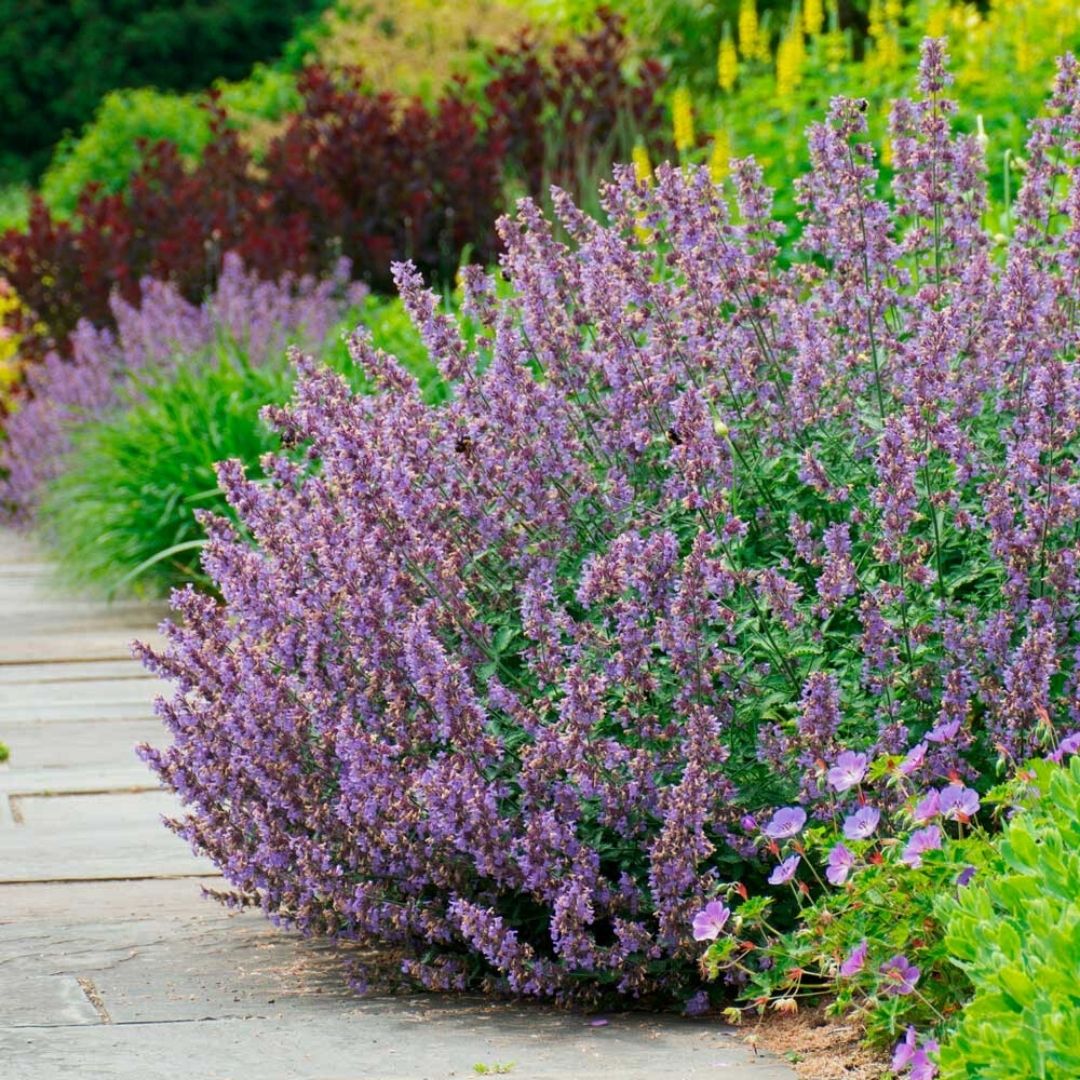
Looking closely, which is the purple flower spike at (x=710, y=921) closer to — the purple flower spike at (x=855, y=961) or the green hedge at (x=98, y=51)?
the purple flower spike at (x=855, y=961)

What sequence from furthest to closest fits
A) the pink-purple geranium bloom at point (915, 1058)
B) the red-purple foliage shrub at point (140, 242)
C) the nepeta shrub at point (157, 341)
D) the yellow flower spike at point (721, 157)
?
the red-purple foliage shrub at point (140, 242) → the yellow flower spike at point (721, 157) → the nepeta shrub at point (157, 341) → the pink-purple geranium bloom at point (915, 1058)

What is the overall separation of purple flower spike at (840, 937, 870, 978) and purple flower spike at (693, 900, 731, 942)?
8.4 inches

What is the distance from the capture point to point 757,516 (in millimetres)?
3363

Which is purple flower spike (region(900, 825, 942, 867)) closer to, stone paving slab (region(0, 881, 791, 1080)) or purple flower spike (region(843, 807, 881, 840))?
purple flower spike (region(843, 807, 881, 840))

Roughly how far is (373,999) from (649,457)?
3.48 ft

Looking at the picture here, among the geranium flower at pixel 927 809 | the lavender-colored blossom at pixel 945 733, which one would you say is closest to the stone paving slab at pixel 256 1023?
the geranium flower at pixel 927 809

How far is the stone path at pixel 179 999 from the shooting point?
2.80 metres

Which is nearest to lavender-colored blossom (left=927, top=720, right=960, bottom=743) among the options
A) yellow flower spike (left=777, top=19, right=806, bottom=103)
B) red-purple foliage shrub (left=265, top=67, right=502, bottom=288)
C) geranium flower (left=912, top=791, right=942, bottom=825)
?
geranium flower (left=912, top=791, right=942, bottom=825)

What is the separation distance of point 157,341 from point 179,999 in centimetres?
576

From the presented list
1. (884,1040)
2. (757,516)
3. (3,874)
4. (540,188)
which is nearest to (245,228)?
(540,188)

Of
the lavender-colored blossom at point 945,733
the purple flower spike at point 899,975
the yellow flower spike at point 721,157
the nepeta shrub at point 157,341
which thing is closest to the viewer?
the purple flower spike at point 899,975

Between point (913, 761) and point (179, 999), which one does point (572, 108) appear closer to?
point (179, 999)

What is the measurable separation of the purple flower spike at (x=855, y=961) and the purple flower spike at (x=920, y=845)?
0.13 m

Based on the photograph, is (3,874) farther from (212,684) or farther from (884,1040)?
(884,1040)
